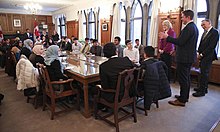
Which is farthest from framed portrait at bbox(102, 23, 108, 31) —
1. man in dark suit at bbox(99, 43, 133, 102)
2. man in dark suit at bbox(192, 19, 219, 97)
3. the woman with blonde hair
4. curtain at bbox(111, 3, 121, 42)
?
man in dark suit at bbox(99, 43, 133, 102)

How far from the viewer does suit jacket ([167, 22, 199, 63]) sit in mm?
2643

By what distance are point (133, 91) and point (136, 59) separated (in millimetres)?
1784

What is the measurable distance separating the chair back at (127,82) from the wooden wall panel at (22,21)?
10772 mm

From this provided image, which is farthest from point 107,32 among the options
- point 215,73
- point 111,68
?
point 111,68

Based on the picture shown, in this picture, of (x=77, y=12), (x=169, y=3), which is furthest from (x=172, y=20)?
(x=77, y=12)

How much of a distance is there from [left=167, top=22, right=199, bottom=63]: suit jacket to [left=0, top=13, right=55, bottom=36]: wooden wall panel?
10.8 metres

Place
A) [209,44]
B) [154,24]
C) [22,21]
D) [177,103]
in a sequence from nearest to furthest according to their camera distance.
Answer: [177,103] < [209,44] < [154,24] < [22,21]

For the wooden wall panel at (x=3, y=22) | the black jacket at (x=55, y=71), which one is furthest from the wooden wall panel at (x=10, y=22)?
the black jacket at (x=55, y=71)

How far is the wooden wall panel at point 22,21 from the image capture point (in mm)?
10117

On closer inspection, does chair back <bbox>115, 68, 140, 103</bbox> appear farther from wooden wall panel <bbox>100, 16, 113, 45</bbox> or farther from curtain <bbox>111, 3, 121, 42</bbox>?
wooden wall panel <bbox>100, 16, 113, 45</bbox>

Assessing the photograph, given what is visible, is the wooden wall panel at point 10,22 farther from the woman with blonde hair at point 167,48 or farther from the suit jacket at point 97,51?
the woman with blonde hair at point 167,48

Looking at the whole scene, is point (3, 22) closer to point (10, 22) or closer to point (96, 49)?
point (10, 22)

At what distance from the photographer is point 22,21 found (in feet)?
35.2

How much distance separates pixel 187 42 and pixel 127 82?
4.43ft
